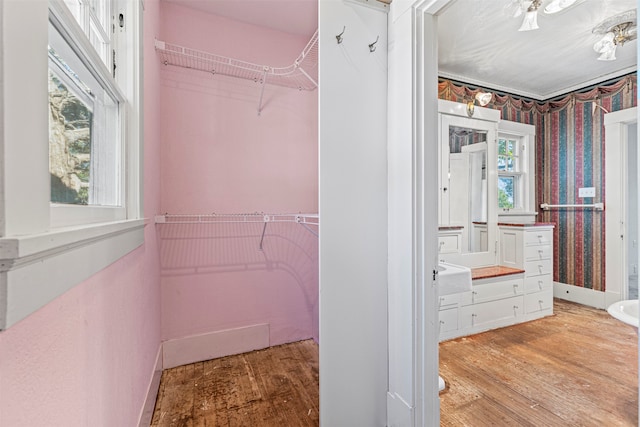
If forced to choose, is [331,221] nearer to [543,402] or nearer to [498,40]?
[543,402]

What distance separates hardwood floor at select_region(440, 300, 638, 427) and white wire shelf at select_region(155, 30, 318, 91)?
7.57 ft

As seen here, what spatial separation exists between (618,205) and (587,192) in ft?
1.02

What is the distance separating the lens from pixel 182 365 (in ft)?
6.78

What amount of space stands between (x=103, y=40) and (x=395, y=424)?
2073 mm

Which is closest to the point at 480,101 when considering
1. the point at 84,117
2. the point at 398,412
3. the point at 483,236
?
the point at 483,236

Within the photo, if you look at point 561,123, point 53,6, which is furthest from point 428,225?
point 561,123

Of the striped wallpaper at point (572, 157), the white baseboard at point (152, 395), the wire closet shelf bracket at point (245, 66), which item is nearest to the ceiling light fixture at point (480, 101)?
the striped wallpaper at point (572, 157)

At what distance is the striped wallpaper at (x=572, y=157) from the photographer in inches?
125

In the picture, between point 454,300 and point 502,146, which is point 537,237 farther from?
point 454,300

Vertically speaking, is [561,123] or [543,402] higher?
[561,123]

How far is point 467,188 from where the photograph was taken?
2.88 m

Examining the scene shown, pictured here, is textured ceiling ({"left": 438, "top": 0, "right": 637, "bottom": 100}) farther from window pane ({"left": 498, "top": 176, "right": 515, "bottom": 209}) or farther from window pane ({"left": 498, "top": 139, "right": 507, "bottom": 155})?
window pane ({"left": 498, "top": 176, "right": 515, "bottom": 209})

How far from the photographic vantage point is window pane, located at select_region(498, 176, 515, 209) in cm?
328

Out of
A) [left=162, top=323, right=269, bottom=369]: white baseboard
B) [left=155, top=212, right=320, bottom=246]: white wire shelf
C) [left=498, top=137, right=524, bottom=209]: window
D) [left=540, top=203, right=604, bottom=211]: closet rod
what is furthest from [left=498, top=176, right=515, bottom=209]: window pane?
[left=162, top=323, right=269, bottom=369]: white baseboard
